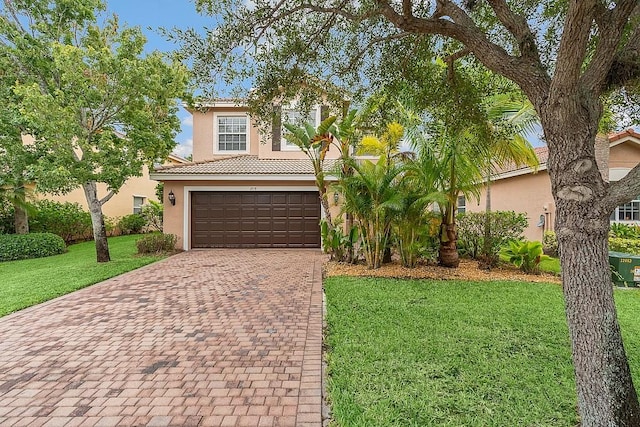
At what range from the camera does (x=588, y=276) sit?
8.39 feet

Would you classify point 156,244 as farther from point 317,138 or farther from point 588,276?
point 588,276

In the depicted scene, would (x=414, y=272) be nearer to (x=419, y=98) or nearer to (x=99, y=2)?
(x=419, y=98)

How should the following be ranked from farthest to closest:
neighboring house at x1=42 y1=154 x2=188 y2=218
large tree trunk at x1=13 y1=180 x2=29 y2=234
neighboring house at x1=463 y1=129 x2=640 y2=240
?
neighboring house at x1=42 y1=154 x2=188 y2=218
large tree trunk at x1=13 y1=180 x2=29 y2=234
neighboring house at x1=463 y1=129 x2=640 y2=240

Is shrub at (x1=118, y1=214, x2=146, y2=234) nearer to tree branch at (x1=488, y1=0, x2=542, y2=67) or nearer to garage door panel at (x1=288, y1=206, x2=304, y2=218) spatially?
garage door panel at (x1=288, y1=206, x2=304, y2=218)

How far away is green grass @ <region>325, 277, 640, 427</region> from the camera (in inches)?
121

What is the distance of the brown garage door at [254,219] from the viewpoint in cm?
1509

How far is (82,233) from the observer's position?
1802cm

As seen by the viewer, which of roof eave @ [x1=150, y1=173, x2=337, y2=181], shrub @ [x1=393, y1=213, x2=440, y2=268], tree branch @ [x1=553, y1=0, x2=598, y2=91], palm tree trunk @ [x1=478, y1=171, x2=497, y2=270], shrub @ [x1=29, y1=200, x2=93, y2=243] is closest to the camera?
tree branch @ [x1=553, y1=0, x2=598, y2=91]

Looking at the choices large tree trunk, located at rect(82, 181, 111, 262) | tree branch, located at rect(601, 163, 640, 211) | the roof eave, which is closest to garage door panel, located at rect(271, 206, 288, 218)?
the roof eave

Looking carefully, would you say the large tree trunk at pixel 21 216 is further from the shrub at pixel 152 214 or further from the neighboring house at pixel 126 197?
the shrub at pixel 152 214

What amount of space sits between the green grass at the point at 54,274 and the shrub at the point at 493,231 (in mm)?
10363

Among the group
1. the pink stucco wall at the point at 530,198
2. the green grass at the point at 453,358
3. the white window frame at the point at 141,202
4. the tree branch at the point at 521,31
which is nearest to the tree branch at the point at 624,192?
the tree branch at the point at 521,31

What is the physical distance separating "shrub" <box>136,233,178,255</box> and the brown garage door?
1.17 m

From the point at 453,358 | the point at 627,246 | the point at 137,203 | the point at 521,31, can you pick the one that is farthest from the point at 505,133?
the point at 137,203
